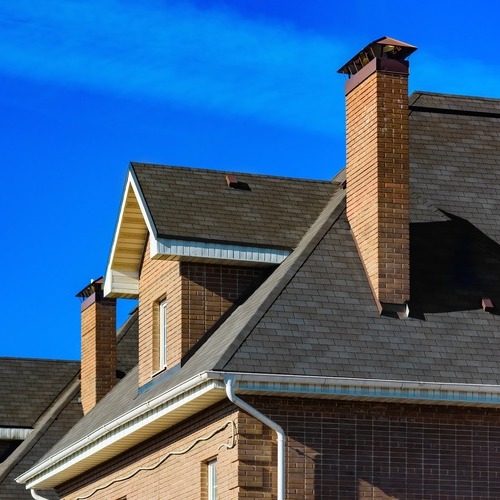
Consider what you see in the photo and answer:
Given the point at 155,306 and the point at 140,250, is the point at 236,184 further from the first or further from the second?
the point at 155,306

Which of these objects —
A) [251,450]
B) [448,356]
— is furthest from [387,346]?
[251,450]

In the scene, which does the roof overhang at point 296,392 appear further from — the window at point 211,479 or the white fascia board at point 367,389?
the window at point 211,479

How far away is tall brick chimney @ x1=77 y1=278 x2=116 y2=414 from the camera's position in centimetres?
3528

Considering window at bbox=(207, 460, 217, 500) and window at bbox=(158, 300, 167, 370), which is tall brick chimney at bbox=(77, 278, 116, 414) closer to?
window at bbox=(158, 300, 167, 370)

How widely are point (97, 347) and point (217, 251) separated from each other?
1041cm

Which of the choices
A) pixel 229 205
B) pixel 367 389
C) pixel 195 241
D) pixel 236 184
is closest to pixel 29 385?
pixel 236 184

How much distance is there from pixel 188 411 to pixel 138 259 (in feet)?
18.2

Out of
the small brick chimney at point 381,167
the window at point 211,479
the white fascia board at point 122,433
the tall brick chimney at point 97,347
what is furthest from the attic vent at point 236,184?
the tall brick chimney at point 97,347

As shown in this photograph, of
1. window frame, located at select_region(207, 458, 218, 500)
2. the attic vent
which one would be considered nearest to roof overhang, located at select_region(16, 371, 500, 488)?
window frame, located at select_region(207, 458, 218, 500)

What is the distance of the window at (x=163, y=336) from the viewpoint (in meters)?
27.4

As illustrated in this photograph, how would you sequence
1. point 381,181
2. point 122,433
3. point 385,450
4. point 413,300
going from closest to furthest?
point 385,450, point 413,300, point 381,181, point 122,433

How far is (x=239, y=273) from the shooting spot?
26469 mm

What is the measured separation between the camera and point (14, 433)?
3831cm

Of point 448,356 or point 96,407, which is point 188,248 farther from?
point 96,407
